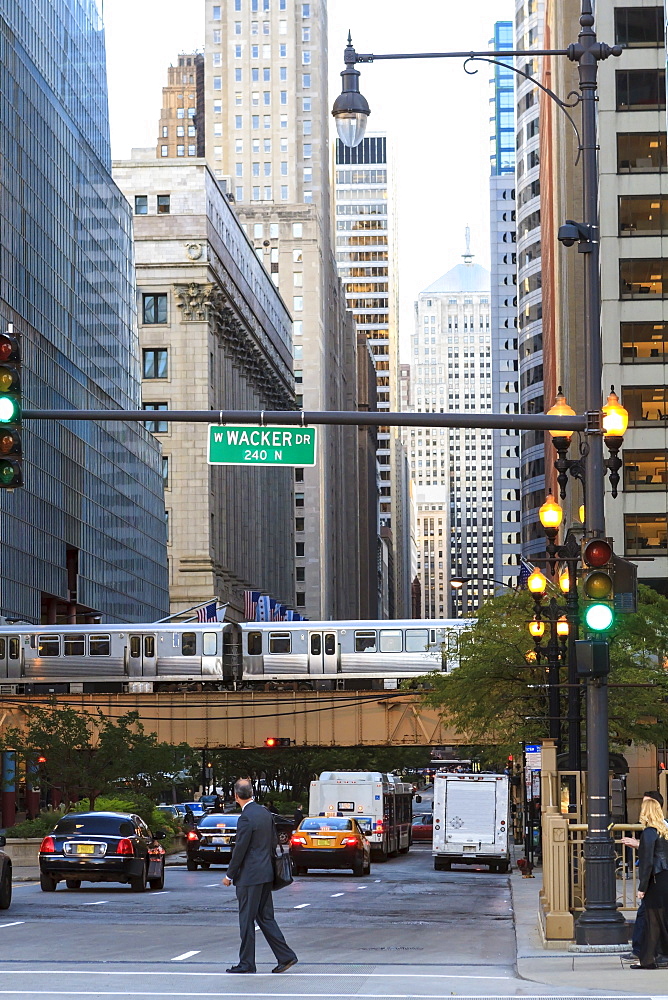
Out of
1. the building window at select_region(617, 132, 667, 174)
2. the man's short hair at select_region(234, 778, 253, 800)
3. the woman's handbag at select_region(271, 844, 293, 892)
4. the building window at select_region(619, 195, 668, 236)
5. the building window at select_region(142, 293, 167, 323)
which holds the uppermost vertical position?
the building window at select_region(142, 293, 167, 323)

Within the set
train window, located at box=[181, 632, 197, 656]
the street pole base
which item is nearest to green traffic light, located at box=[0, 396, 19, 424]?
the street pole base

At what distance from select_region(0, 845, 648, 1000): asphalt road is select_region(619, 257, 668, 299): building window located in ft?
120

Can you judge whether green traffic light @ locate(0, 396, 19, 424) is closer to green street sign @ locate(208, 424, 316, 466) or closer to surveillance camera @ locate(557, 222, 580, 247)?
green street sign @ locate(208, 424, 316, 466)

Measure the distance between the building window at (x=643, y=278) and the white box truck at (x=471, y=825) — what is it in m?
24.0

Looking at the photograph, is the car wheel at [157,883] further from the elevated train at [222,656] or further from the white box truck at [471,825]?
the elevated train at [222,656]

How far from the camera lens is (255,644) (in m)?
64.8

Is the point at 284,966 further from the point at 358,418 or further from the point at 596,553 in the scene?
the point at 358,418

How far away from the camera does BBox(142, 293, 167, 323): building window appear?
413ft

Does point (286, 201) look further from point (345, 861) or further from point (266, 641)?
point (345, 861)

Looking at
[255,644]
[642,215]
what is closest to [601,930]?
[255,644]

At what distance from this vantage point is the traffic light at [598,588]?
17.3m

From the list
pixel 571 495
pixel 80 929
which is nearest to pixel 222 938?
pixel 80 929

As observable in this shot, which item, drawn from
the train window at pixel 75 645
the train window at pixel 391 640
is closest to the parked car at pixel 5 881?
the train window at pixel 391 640

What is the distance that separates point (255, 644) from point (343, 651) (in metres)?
3.64
